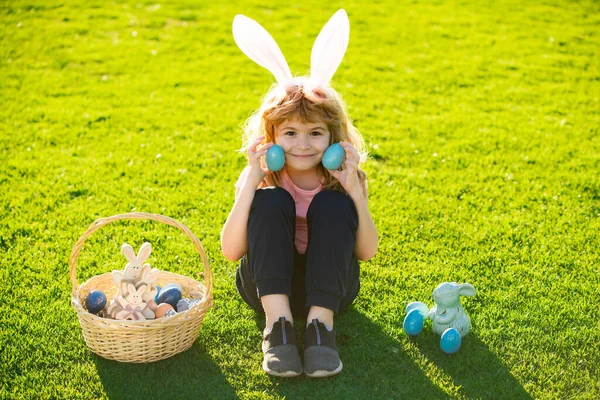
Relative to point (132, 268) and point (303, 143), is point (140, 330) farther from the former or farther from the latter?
point (303, 143)

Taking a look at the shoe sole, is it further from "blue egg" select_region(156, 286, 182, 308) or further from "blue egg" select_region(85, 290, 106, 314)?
"blue egg" select_region(85, 290, 106, 314)

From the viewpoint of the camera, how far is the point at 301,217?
3.50 meters

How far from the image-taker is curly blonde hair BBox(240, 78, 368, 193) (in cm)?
332

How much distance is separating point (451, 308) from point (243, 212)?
1.06m

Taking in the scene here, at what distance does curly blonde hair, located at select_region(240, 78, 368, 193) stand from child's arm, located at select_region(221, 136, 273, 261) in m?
0.12

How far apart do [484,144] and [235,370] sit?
331 cm

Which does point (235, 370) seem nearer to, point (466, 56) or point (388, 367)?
point (388, 367)

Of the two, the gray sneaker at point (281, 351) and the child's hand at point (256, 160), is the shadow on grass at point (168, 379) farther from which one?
the child's hand at point (256, 160)

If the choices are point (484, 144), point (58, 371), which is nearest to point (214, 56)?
point (484, 144)

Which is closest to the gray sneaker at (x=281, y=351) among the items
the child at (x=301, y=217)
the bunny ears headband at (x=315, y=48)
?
the child at (x=301, y=217)

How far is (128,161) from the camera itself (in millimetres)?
5355

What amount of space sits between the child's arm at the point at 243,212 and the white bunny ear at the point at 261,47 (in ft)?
1.10

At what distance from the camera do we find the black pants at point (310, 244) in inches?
124

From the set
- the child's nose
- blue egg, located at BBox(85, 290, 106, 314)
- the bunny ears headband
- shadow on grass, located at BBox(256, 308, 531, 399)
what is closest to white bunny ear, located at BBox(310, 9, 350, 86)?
the bunny ears headband
